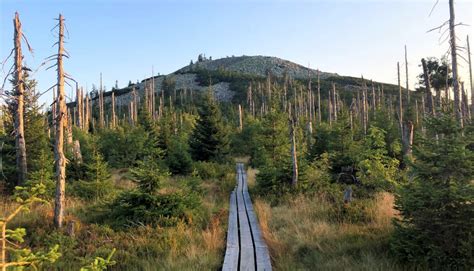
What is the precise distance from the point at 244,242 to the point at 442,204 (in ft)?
16.0

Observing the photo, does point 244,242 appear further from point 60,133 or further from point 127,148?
point 127,148

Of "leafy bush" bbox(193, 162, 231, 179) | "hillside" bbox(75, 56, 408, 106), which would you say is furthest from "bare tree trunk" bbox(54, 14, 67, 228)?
"hillside" bbox(75, 56, 408, 106)

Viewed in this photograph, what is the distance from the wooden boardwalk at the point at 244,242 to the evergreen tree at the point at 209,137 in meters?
12.1

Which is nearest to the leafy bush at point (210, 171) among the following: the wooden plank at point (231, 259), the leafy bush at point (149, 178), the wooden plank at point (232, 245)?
the wooden plank at point (232, 245)

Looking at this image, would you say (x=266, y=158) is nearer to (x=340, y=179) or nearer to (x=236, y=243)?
(x=340, y=179)

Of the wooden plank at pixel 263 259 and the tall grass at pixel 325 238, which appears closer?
the tall grass at pixel 325 238

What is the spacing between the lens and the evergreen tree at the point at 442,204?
6.18m

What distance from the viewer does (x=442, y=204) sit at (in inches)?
251

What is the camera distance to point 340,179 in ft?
52.7

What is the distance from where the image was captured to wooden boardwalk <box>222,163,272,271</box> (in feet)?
25.9

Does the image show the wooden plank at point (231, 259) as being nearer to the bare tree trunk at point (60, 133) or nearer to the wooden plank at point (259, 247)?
the wooden plank at point (259, 247)

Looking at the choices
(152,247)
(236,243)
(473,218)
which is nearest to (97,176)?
(152,247)

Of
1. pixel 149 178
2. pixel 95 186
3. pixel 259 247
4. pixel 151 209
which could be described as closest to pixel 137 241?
pixel 151 209

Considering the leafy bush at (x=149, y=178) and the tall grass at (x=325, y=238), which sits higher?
the leafy bush at (x=149, y=178)
